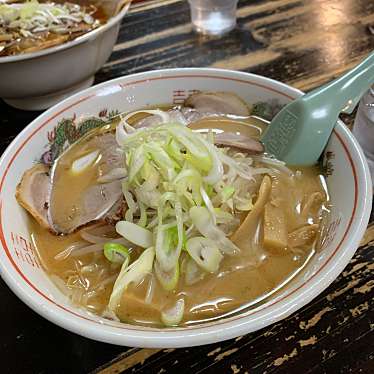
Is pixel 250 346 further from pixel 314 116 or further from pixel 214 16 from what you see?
pixel 214 16

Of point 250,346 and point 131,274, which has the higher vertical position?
point 131,274

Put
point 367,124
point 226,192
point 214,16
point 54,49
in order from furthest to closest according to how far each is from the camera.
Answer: point 214,16 → point 54,49 → point 367,124 → point 226,192

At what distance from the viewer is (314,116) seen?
3.62 feet

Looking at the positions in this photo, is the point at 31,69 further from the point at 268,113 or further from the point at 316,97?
the point at 316,97

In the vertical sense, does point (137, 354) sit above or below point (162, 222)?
below

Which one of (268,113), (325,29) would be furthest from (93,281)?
(325,29)

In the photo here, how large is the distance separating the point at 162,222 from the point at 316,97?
49cm

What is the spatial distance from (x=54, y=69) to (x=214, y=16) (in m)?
0.86

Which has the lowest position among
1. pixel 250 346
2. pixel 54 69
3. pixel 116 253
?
pixel 250 346

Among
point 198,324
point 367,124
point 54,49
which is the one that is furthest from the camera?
point 54,49

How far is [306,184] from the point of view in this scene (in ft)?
3.70

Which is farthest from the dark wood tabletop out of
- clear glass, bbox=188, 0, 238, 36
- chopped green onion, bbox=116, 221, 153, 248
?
clear glass, bbox=188, 0, 238, 36

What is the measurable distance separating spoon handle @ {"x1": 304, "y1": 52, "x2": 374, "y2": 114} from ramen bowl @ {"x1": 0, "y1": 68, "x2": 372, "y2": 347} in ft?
0.27

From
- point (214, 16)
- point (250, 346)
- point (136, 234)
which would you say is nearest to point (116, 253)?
point (136, 234)
